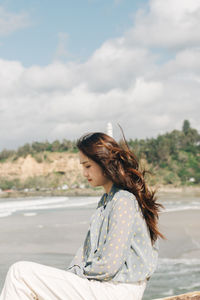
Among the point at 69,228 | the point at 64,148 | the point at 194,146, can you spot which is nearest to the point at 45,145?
the point at 64,148

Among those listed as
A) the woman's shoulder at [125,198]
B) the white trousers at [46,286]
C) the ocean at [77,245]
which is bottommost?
the ocean at [77,245]

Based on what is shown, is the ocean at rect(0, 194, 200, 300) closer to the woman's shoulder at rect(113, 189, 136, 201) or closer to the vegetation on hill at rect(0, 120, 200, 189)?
the woman's shoulder at rect(113, 189, 136, 201)

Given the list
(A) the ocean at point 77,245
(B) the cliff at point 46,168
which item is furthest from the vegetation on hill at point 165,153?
(A) the ocean at point 77,245

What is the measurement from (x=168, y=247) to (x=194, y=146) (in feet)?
140

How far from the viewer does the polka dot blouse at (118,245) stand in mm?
1694

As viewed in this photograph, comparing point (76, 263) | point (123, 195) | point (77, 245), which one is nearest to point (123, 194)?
point (123, 195)

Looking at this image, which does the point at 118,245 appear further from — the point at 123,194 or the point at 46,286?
the point at 46,286

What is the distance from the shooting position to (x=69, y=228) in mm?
9102

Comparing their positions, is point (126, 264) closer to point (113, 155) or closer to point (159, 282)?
point (113, 155)

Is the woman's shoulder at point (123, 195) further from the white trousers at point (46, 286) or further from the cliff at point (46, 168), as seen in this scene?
the cliff at point (46, 168)

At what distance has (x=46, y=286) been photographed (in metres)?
1.61

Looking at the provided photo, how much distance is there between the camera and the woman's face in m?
1.87

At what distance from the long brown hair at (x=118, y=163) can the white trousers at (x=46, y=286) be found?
45cm

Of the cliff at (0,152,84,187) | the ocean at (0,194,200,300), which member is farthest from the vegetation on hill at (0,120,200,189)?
the ocean at (0,194,200,300)
